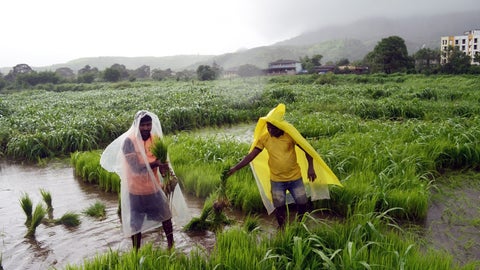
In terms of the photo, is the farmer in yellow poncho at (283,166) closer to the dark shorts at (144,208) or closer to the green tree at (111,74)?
the dark shorts at (144,208)

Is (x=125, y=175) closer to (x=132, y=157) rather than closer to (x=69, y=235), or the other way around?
(x=132, y=157)

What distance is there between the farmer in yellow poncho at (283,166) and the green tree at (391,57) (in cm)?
4428

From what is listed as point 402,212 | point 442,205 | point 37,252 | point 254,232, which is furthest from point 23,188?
point 442,205

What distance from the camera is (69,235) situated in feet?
15.4

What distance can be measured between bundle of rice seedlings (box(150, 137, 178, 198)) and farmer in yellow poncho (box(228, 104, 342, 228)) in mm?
627

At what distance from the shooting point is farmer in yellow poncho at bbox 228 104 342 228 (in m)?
3.95

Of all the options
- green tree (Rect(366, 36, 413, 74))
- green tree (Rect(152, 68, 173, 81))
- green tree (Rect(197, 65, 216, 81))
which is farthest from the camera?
green tree (Rect(152, 68, 173, 81))

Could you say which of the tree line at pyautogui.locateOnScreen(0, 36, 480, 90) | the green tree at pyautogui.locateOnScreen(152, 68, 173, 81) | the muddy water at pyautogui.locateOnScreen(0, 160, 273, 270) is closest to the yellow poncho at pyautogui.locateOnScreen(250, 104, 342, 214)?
the muddy water at pyautogui.locateOnScreen(0, 160, 273, 270)

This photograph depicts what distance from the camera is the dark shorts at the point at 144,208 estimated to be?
3.75m

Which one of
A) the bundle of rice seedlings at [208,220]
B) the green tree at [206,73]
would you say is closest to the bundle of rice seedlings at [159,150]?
the bundle of rice seedlings at [208,220]

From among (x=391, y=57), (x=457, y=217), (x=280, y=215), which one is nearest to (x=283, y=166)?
(x=280, y=215)

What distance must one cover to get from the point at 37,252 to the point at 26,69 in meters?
62.4

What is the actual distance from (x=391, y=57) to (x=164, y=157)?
151ft

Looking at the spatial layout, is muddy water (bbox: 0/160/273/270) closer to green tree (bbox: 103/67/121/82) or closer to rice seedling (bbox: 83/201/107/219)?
rice seedling (bbox: 83/201/107/219)
